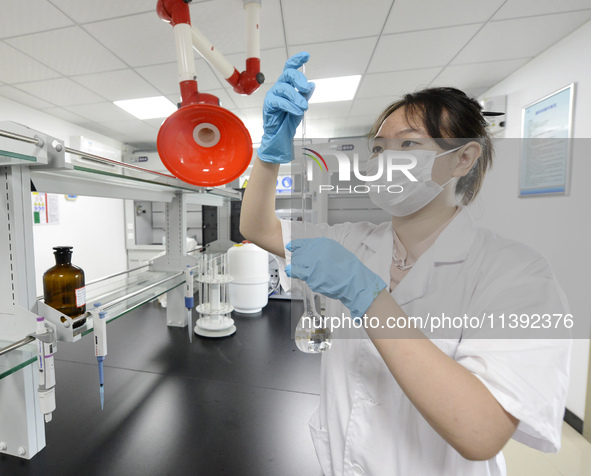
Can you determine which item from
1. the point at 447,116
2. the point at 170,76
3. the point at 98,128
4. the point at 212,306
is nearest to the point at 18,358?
the point at 212,306

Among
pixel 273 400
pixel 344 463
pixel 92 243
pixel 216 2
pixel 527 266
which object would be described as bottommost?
pixel 273 400

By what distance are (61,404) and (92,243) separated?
308cm

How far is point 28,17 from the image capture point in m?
1.51

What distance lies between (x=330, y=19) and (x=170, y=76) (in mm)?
1322

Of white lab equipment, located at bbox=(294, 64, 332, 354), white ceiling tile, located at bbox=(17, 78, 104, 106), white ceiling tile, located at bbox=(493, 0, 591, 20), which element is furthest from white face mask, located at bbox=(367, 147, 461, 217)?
white ceiling tile, located at bbox=(17, 78, 104, 106)

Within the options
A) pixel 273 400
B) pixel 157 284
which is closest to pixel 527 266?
pixel 273 400

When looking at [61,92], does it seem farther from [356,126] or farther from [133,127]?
[356,126]

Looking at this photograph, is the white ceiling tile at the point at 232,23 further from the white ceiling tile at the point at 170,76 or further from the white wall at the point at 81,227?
the white wall at the point at 81,227

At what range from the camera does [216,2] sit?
4.64 feet

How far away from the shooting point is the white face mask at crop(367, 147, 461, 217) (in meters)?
0.59

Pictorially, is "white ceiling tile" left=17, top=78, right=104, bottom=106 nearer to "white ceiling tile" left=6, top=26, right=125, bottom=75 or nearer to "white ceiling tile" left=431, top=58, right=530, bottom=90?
"white ceiling tile" left=6, top=26, right=125, bottom=75

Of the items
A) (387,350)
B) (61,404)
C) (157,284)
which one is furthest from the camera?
(157,284)

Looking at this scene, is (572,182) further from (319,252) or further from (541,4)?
(319,252)

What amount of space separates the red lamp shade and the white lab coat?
0.71ft
